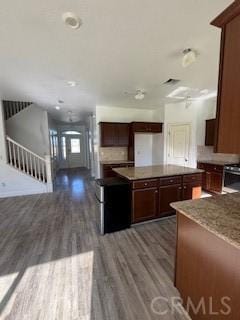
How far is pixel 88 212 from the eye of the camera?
3750mm

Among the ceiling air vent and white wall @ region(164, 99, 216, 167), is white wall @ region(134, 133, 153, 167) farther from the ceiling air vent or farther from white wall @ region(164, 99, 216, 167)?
the ceiling air vent

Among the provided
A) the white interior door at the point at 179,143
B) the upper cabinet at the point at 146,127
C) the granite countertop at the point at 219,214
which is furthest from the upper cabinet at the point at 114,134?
the granite countertop at the point at 219,214

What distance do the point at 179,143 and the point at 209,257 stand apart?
185 inches

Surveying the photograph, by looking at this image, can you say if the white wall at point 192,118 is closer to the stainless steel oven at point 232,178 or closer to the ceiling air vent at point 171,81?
the stainless steel oven at point 232,178

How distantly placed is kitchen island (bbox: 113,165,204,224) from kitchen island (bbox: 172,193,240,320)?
4.42 feet

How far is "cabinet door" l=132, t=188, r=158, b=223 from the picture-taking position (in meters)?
2.99

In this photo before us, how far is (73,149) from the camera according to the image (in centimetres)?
1020

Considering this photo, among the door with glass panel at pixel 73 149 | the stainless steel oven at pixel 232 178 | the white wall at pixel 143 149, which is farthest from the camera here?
the door with glass panel at pixel 73 149

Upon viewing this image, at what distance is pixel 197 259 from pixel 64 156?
9507 millimetres

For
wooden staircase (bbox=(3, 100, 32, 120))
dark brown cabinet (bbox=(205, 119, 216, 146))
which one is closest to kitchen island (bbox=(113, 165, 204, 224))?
dark brown cabinet (bbox=(205, 119, 216, 146))

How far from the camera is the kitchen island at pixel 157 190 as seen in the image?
2980mm

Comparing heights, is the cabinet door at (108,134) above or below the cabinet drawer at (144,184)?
above

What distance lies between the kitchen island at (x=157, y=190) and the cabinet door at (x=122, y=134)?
2.36m

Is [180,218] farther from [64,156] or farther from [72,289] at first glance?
[64,156]
